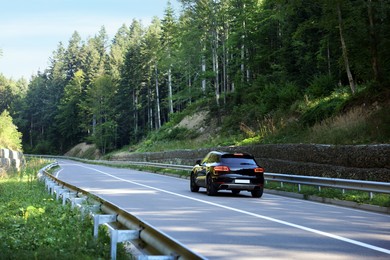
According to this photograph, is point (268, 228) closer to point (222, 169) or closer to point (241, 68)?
point (222, 169)

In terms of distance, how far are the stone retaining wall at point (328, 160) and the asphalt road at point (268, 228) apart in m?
3.20

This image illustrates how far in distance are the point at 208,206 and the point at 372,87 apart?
47.9 feet

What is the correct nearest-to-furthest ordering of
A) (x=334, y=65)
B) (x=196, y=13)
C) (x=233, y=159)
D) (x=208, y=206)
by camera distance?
(x=208, y=206) → (x=233, y=159) → (x=334, y=65) → (x=196, y=13)

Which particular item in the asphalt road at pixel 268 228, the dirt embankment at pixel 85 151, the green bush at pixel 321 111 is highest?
the green bush at pixel 321 111

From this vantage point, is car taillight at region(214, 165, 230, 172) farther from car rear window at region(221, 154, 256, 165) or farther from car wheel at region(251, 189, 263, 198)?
car wheel at region(251, 189, 263, 198)

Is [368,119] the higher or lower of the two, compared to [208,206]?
higher

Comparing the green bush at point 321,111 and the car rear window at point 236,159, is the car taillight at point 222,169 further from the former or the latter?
Result: the green bush at point 321,111

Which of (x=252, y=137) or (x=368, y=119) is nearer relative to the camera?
(x=368, y=119)

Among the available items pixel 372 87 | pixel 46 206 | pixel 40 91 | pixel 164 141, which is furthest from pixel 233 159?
pixel 40 91

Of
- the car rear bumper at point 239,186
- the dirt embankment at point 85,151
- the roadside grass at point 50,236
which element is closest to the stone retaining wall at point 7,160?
the car rear bumper at point 239,186

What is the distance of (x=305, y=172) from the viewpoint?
21.0 m

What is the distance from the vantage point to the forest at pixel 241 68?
28.0 meters

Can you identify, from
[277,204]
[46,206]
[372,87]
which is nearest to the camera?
[46,206]

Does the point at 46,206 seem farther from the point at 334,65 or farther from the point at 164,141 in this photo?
the point at 164,141
